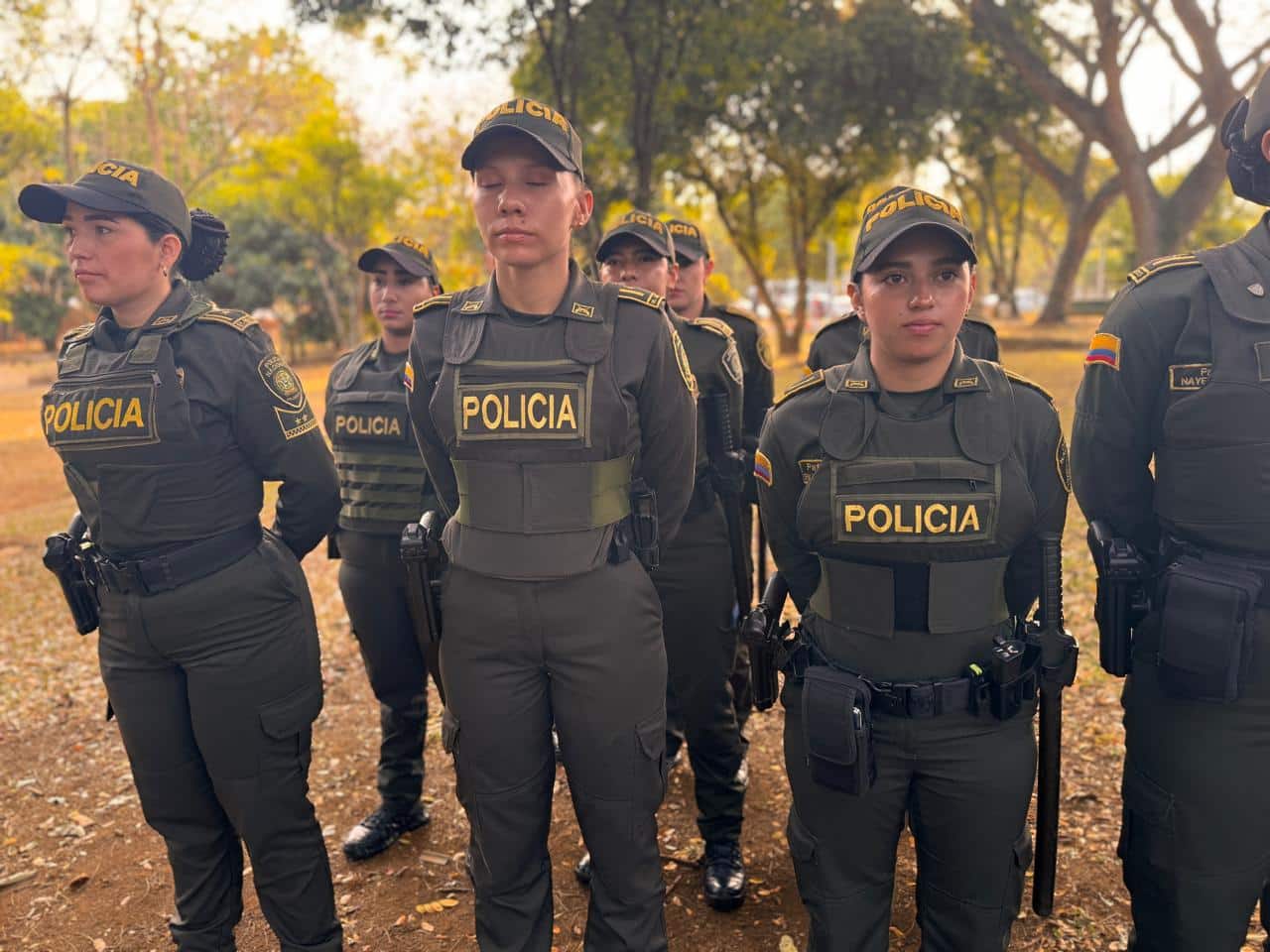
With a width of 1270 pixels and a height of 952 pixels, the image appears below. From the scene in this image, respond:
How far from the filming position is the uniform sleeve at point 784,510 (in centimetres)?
258

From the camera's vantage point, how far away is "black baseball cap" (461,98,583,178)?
2449 mm

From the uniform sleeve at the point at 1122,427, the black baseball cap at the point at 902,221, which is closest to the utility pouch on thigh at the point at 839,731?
the uniform sleeve at the point at 1122,427

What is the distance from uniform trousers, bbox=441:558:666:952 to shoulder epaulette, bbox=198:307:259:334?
1179mm

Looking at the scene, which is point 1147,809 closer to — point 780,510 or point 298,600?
point 780,510

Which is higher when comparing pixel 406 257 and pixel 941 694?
pixel 406 257

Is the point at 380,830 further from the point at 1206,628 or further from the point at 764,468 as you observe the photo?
the point at 1206,628

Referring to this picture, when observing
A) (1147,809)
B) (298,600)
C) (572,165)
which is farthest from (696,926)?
(572,165)

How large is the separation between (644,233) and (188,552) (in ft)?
7.62

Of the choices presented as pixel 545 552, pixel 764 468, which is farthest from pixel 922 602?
pixel 545 552

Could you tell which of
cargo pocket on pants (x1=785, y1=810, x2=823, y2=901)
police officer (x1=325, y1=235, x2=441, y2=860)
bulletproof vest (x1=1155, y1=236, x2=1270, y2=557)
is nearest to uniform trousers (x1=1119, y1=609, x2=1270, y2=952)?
bulletproof vest (x1=1155, y1=236, x2=1270, y2=557)

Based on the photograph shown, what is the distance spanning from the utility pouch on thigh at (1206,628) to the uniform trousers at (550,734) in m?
1.40

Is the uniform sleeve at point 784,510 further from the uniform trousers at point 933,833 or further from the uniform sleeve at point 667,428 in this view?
the uniform trousers at point 933,833

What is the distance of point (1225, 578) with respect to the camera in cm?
227

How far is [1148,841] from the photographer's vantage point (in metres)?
2.46
